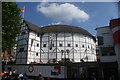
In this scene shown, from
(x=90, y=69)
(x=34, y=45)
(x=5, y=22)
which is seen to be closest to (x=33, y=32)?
(x=34, y=45)

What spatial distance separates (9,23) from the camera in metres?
14.8

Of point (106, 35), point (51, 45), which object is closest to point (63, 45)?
point (51, 45)

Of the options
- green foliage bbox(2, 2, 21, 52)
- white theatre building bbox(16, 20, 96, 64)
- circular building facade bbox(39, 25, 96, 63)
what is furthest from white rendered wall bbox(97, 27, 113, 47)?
circular building facade bbox(39, 25, 96, 63)

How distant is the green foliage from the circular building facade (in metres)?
18.4

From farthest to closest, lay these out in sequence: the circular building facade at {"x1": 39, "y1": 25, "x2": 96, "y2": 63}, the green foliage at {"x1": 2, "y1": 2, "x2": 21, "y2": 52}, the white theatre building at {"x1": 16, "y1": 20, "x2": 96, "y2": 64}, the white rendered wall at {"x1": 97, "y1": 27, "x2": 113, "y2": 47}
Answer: the circular building facade at {"x1": 39, "y1": 25, "x2": 96, "y2": 63} < the white theatre building at {"x1": 16, "y1": 20, "x2": 96, "y2": 64} < the white rendered wall at {"x1": 97, "y1": 27, "x2": 113, "y2": 47} < the green foliage at {"x1": 2, "y1": 2, "x2": 21, "y2": 52}

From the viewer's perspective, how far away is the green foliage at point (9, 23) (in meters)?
Result: 14.0

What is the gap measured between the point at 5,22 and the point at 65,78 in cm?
1024

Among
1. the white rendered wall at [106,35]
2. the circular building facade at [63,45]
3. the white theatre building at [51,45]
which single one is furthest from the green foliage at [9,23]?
the circular building facade at [63,45]

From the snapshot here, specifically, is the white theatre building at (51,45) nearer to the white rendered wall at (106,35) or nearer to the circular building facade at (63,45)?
the circular building facade at (63,45)

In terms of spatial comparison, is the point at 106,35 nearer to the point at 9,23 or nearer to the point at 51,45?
the point at 9,23

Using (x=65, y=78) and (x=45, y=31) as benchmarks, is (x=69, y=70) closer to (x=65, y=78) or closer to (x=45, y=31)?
(x=65, y=78)

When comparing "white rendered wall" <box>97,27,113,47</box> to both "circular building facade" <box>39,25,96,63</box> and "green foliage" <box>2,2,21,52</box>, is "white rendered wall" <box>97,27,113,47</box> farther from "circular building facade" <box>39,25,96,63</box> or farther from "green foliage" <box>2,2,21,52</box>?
"circular building facade" <box>39,25,96,63</box>

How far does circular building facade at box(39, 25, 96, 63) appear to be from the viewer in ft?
108

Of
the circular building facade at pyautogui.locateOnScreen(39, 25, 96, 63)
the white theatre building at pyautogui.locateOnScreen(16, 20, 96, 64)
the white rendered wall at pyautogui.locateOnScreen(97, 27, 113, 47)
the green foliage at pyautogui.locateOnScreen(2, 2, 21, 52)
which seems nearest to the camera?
the green foliage at pyautogui.locateOnScreen(2, 2, 21, 52)
